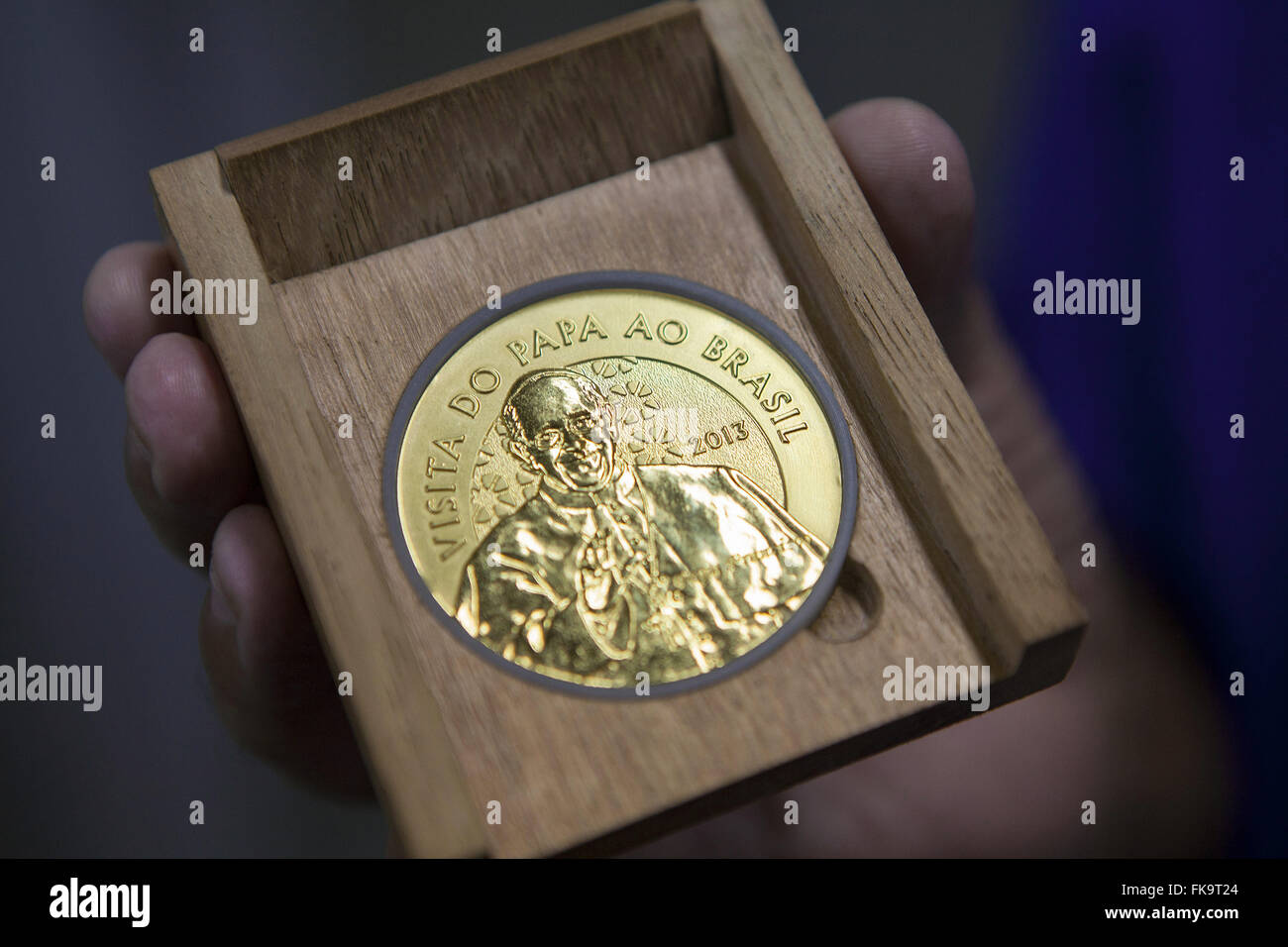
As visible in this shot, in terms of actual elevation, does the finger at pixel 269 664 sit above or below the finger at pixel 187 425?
below

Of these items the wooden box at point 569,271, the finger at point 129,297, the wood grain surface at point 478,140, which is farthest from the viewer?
the finger at point 129,297

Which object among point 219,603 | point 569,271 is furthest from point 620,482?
point 219,603

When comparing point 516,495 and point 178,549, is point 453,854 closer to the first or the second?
point 516,495

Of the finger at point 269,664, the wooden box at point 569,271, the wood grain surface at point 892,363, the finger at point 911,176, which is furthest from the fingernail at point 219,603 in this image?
the finger at point 911,176

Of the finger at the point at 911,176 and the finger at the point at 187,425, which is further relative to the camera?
the finger at the point at 911,176

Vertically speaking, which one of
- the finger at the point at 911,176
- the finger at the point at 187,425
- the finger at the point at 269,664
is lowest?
the finger at the point at 269,664

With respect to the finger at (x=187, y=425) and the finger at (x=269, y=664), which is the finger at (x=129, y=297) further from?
the finger at (x=269, y=664)
